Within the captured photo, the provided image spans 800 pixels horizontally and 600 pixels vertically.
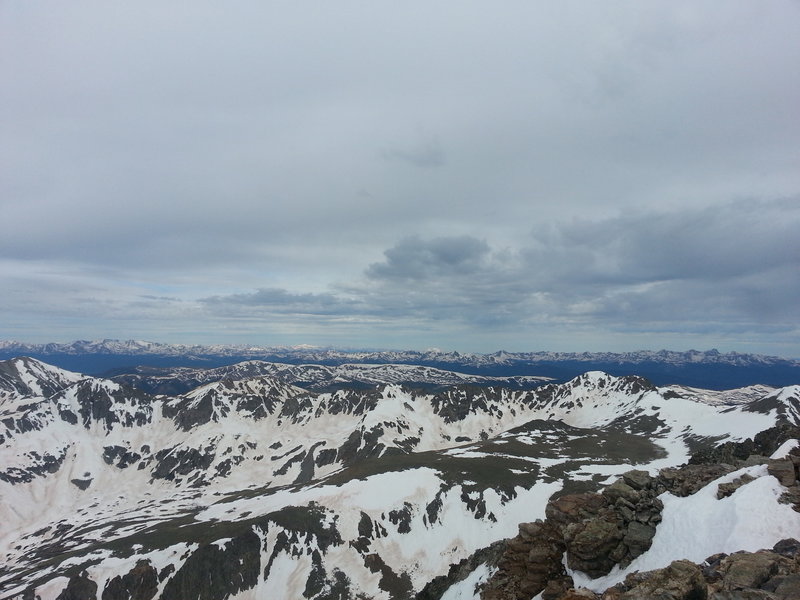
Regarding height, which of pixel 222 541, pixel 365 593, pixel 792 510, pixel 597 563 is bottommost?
pixel 365 593

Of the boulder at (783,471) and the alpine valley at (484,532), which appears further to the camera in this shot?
the boulder at (783,471)

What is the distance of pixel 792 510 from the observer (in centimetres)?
2594

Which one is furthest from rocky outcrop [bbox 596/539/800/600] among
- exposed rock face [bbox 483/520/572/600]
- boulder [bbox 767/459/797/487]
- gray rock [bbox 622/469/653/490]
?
gray rock [bbox 622/469/653/490]

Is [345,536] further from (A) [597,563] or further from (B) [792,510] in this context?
(B) [792,510]

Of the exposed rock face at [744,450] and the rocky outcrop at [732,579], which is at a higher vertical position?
the rocky outcrop at [732,579]

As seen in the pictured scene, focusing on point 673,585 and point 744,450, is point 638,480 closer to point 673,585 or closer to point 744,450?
point 673,585

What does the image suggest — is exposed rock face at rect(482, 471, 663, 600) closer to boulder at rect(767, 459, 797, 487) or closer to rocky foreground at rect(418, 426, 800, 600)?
rocky foreground at rect(418, 426, 800, 600)

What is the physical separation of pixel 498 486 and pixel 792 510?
122m

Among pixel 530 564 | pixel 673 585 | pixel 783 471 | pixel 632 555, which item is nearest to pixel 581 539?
pixel 632 555

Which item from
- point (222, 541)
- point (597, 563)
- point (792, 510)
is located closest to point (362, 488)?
point (222, 541)

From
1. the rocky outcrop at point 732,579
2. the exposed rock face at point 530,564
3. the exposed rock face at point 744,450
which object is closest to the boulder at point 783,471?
the rocky outcrop at point 732,579

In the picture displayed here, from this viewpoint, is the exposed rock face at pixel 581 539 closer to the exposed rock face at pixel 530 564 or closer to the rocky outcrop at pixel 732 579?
the exposed rock face at pixel 530 564

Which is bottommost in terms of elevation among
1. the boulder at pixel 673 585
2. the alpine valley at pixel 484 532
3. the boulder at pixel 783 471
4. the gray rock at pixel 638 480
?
the alpine valley at pixel 484 532

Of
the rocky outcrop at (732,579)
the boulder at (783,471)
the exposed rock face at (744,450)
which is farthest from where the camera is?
the exposed rock face at (744,450)
